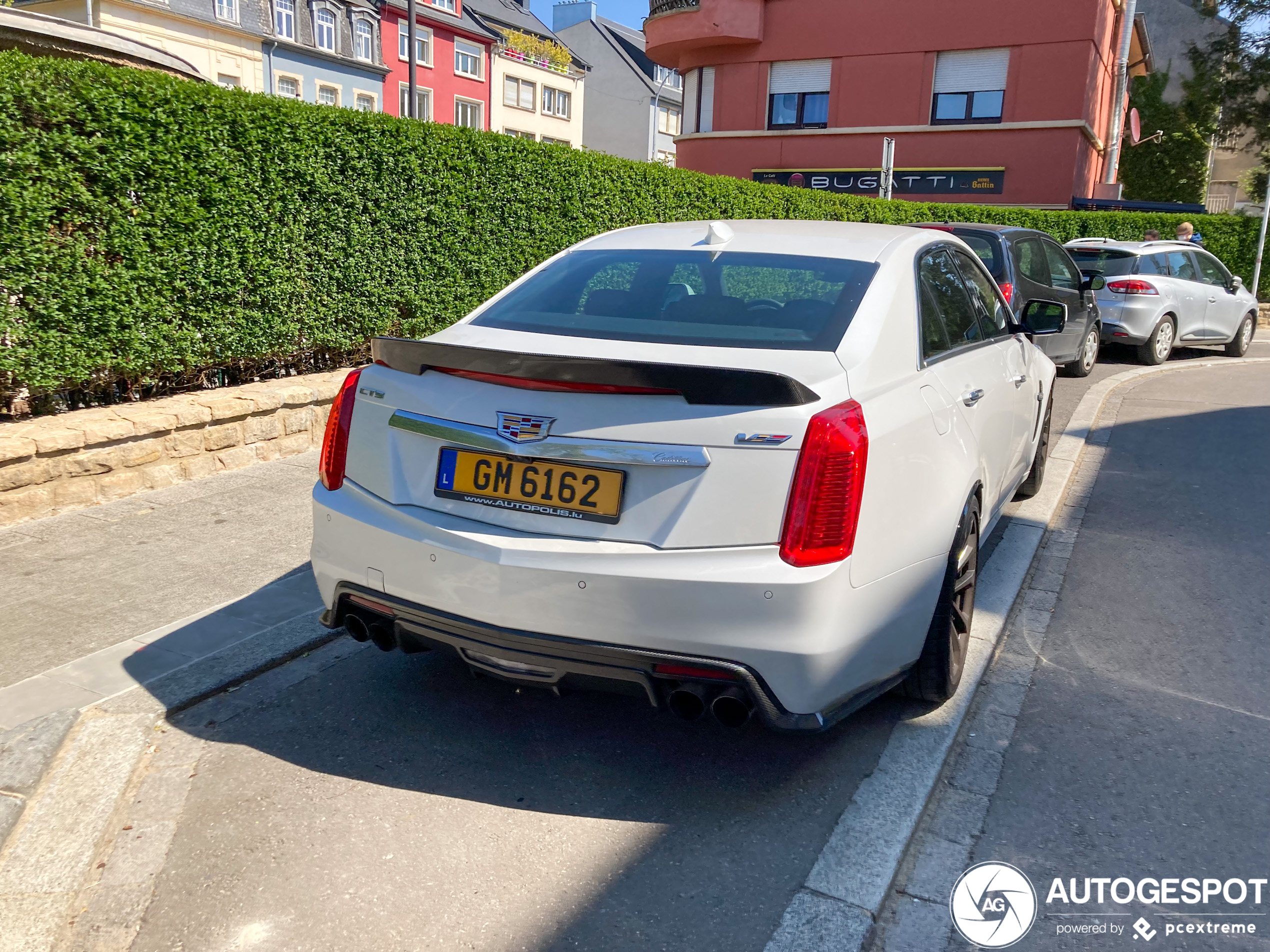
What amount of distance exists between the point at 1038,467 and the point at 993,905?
4490mm

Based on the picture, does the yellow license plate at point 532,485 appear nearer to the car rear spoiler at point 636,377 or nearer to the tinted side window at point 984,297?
the car rear spoiler at point 636,377

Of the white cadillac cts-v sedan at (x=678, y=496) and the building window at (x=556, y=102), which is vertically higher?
the building window at (x=556, y=102)

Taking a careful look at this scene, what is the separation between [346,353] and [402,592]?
554cm

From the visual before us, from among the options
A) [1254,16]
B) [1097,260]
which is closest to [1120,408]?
[1097,260]

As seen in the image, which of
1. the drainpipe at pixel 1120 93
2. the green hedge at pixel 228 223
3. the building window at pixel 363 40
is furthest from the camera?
the building window at pixel 363 40

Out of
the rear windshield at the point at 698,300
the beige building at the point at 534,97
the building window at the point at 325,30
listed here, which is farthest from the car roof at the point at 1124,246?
the beige building at the point at 534,97

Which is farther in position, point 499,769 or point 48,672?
point 48,672

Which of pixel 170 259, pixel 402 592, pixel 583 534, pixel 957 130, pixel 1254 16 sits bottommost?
pixel 402 592

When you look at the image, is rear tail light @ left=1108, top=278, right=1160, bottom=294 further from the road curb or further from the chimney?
the chimney

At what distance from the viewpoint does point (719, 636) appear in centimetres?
284

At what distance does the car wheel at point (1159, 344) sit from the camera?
1426 centimetres

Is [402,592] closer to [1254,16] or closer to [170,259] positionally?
[170,259]

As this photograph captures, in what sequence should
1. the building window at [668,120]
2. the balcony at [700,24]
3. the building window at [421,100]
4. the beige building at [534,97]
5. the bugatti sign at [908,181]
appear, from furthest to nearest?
1. the building window at [668,120]
2. the beige building at [534,97]
3. the building window at [421,100]
4. the balcony at [700,24]
5. the bugatti sign at [908,181]

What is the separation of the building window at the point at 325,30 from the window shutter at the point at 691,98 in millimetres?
21859
